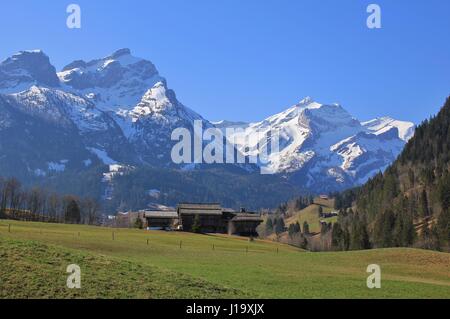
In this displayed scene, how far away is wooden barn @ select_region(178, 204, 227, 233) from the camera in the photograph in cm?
18562

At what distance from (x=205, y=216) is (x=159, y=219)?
15.9 m

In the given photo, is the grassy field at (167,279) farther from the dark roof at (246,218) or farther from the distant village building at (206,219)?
the dark roof at (246,218)

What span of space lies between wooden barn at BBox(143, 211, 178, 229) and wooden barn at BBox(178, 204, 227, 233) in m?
3.43

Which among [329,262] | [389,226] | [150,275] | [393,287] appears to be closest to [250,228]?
[389,226]

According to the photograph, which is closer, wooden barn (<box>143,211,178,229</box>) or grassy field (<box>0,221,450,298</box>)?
grassy field (<box>0,221,450,298</box>)

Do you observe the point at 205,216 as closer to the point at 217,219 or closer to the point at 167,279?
the point at 217,219

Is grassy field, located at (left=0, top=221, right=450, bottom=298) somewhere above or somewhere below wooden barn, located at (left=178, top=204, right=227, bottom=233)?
below

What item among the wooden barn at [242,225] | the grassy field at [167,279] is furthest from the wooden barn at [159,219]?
the grassy field at [167,279]

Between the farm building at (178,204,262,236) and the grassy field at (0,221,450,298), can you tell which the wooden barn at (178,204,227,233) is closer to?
the farm building at (178,204,262,236)

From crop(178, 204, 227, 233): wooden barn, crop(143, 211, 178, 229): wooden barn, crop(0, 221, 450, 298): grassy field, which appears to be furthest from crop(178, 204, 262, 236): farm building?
crop(0, 221, 450, 298): grassy field

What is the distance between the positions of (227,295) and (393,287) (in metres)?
21.3

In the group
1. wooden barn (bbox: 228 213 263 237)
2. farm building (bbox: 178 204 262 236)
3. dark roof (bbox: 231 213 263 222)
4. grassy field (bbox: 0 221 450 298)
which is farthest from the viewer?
dark roof (bbox: 231 213 263 222)
